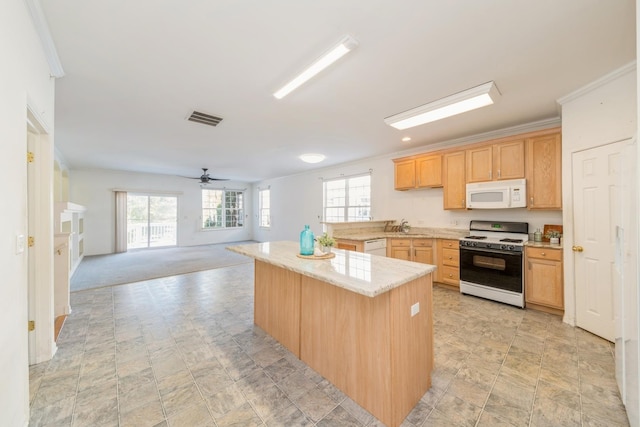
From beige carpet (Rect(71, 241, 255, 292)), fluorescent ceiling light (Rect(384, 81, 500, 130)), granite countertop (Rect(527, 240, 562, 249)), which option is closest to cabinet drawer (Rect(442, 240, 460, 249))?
granite countertop (Rect(527, 240, 562, 249))

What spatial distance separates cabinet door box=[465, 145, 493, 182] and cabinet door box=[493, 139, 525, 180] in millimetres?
77

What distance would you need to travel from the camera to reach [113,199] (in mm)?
7949

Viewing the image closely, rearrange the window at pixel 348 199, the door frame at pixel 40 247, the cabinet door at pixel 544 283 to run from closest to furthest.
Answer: the door frame at pixel 40 247, the cabinet door at pixel 544 283, the window at pixel 348 199

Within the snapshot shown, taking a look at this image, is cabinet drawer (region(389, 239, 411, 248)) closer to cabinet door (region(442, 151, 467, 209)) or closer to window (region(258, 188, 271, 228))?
cabinet door (region(442, 151, 467, 209))

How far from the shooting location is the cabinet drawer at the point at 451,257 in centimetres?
417

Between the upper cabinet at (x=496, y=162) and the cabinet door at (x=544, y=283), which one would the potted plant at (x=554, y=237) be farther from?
the upper cabinet at (x=496, y=162)

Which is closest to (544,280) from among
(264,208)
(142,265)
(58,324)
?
(58,324)

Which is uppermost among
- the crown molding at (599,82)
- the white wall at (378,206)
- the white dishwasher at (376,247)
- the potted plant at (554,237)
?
the crown molding at (599,82)

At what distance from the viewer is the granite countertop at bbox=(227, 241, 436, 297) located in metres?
1.48

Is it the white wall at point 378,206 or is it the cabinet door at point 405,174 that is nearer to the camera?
the white wall at point 378,206

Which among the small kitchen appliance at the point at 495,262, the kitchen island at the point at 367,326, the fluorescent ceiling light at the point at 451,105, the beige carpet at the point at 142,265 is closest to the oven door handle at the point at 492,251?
the small kitchen appliance at the point at 495,262

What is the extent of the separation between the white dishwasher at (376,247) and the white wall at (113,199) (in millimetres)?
7480

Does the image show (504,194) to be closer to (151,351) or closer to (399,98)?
(399,98)

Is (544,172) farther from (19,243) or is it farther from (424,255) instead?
(19,243)
